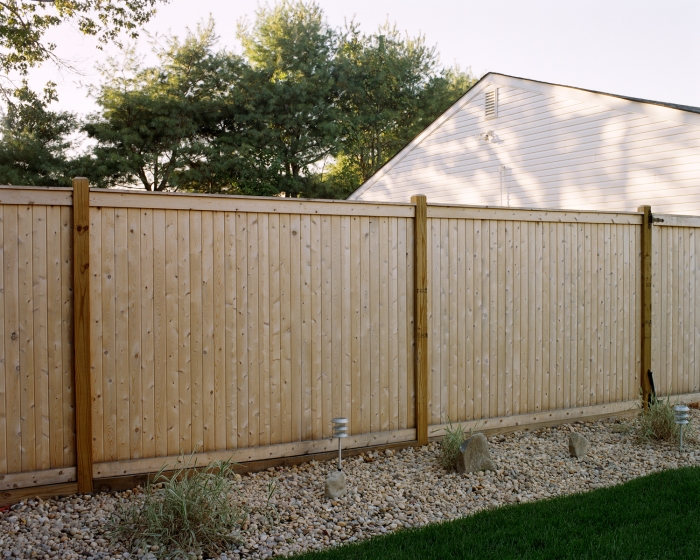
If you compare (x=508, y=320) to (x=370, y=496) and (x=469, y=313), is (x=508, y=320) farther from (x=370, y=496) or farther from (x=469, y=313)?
(x=370, y=496)

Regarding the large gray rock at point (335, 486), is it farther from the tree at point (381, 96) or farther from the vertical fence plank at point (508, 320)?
the tree at point (381, 96)

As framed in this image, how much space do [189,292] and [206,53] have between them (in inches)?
770

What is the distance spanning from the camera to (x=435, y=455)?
196 inches

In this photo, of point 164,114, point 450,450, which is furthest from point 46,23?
point 450,450

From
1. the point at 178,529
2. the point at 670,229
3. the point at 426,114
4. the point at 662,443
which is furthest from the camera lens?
the point at 426,114

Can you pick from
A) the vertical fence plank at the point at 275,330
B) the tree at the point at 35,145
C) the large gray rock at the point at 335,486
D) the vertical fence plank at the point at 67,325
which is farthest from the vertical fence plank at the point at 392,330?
the tree at the point at 35,145

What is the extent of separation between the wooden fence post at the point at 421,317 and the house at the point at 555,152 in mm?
5489

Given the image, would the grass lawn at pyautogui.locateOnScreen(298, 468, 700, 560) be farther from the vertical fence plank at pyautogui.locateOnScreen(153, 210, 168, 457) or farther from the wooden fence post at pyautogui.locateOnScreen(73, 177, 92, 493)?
the wooden fence post at pyautogui.locateOnScreen(73, 177, 92, 493)

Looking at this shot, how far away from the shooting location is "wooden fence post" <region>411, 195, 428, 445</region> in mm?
5160

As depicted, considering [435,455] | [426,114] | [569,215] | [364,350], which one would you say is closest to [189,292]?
[364,350]

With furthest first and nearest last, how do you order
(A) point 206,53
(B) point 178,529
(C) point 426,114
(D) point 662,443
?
1. (C) point 426,114
2. (A) point 206,53
3. (D) point 662,443
4. (B) point 178,529

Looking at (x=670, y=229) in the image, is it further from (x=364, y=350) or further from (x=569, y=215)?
(x=364, y=350)

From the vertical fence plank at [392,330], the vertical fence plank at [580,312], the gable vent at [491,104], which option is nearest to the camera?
the vertical fence plank at [392,330]

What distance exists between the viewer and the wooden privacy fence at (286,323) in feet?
13.3
